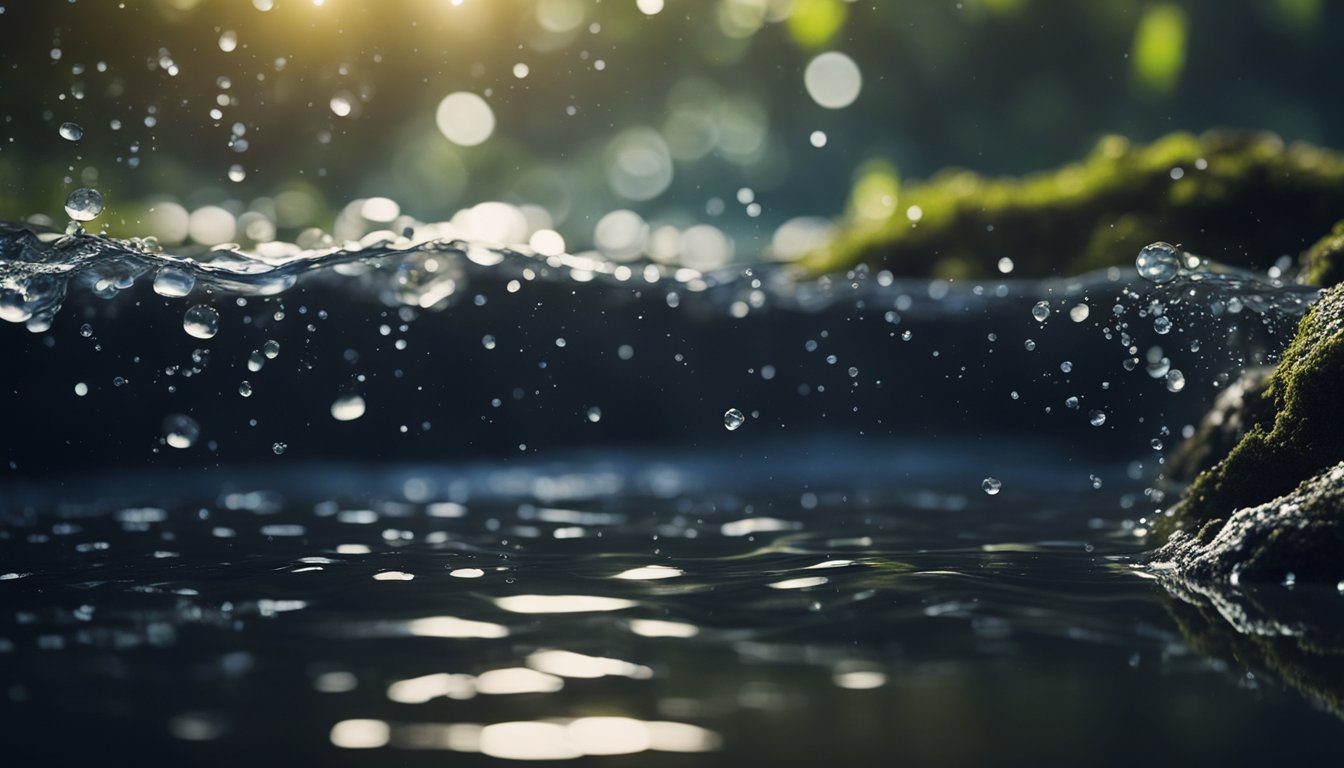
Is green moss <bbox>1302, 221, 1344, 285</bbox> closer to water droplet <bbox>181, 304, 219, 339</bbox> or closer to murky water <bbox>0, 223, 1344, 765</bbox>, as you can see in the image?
murky water <bbox>0, 223, 1344, 765</bbox>

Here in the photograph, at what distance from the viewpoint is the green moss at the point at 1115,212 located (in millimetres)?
7590

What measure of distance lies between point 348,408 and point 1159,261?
17.6 feet

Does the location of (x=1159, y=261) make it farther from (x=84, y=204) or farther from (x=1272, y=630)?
(x=84, y=204)

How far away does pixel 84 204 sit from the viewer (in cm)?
530

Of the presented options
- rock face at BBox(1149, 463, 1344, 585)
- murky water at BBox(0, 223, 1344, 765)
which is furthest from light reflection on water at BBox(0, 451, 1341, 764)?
rock face at BBox(1149, 463, 1344, 585)

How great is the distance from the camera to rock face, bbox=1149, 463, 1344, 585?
312 centimetres

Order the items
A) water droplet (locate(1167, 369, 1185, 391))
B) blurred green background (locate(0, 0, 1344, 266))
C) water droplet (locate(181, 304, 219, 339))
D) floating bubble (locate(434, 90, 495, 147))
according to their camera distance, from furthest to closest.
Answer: floating bubble (locate(434, 90, 495, 147)), blurred green background (locate(0, 0, 1344, 266)), water droplet (locate(1167, 369, 1185, 391)), water droplet (locate(181, 304, 219, 339))

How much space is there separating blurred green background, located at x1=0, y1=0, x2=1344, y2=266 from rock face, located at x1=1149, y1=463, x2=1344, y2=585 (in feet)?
20.6

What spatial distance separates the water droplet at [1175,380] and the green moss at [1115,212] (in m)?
1.22

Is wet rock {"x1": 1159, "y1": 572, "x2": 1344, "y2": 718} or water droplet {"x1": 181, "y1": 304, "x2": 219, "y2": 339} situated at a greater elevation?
water droplet {"x1": 181, "y1": 304, "x2": 219, "y2": 339}

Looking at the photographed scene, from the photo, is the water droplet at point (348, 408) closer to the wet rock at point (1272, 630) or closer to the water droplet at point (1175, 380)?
the water droplet at point (1175, 380)

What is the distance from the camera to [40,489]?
701cm

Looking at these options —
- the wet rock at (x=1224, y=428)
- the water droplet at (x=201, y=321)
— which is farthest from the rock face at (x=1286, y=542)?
the water droplet at (x=201, y=321)

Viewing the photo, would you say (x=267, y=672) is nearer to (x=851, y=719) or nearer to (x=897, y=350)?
(x=851, y=719)
